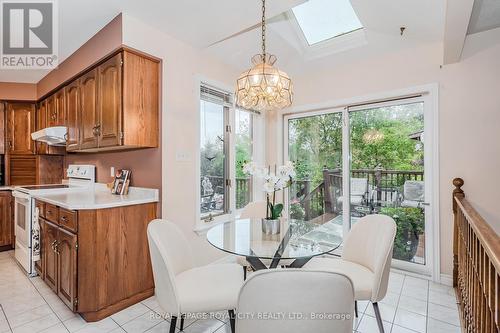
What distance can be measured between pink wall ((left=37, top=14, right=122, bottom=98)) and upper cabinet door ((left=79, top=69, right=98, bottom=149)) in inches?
5.2

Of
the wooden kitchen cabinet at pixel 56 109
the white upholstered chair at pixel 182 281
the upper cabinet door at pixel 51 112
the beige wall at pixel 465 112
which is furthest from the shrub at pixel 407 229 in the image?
the upper cabinet door at pixel 51 112

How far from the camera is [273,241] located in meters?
1.79

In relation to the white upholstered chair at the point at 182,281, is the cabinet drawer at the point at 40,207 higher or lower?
higher

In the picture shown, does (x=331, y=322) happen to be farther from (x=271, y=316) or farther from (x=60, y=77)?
(x=60, y=77)

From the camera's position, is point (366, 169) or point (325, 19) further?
point (366, 169)

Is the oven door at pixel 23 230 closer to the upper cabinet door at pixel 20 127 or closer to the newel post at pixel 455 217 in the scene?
the upper cabinet door at pixel 20 127

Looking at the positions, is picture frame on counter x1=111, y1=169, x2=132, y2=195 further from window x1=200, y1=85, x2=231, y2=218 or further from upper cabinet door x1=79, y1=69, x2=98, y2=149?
window x1=200, y1=85, x2=231, y2=218

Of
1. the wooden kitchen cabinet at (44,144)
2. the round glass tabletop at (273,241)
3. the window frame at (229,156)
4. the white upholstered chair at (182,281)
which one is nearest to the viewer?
the white upholstered chair at (182,281)

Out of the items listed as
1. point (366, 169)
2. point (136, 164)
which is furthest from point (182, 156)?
point (366, 169)

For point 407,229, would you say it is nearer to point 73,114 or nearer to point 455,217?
point 455,217

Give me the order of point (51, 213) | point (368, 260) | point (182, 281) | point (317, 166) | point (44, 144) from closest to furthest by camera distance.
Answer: point (182, 281) < point (368, 260) < point (51, 213) < point (317, 166) < point (44, 144)

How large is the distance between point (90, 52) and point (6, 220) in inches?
112

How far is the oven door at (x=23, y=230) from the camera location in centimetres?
277

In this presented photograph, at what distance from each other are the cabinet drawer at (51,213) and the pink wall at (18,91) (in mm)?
2646
